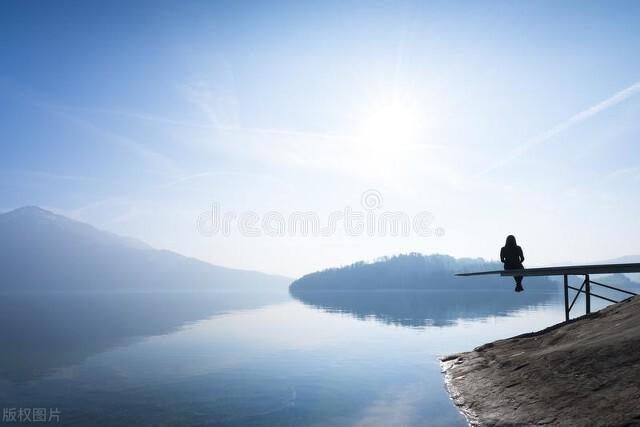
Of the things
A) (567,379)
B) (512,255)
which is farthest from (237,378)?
(567,379)

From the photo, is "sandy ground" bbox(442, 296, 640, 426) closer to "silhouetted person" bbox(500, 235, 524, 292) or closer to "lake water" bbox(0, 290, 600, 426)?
"lake water" bbox(0, 290, 600, 426)

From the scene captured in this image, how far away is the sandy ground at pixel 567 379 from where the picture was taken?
30.6ft

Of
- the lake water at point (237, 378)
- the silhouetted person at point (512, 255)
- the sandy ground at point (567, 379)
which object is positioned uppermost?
the silhouetted person at point (512, 255)

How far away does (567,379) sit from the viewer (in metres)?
11.5

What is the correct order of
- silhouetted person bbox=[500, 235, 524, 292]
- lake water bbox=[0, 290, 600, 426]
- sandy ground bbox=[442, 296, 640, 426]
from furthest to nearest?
lake water bbox=[0, 290, 600, 426] < silhouetted person bbox=[500, 235, 524, 292] < sandy ground bbox=[442, 296, 640, 426]

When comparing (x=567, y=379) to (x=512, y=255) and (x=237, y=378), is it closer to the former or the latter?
(x=512, y=255)

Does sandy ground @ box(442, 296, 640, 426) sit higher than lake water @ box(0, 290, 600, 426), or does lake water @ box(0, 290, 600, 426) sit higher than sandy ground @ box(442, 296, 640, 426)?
sandy ground @ box(442, 296, 640, 426)

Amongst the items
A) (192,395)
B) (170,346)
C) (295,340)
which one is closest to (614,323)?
(192,395)

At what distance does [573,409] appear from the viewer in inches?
385

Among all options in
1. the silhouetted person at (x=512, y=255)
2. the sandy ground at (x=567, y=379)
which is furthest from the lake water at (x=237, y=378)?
the silhouetted person at (x=512, y=255)

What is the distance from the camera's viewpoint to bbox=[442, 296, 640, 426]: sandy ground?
9336mm

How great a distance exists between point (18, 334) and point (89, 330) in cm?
918

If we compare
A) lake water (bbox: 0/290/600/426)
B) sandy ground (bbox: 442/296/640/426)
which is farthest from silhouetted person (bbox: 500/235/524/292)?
lake water (bbox: 0/290/600/426)

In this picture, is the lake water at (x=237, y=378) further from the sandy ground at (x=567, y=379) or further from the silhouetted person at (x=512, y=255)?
the silhouetted person at (x=512, y=255)
